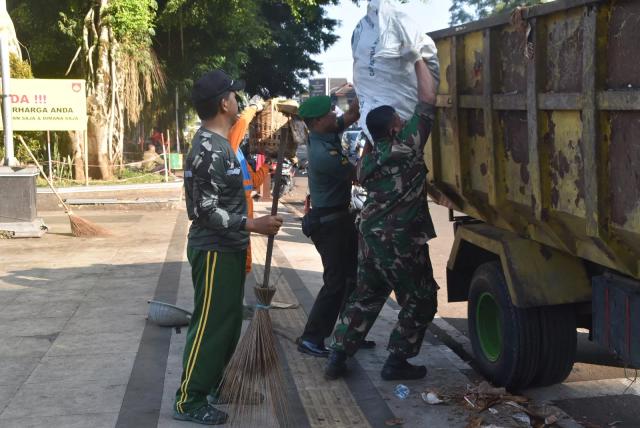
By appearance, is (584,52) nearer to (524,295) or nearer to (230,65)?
(524,295)

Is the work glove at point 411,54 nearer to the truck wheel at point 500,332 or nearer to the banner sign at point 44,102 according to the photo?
the truck wheel at point 500,332

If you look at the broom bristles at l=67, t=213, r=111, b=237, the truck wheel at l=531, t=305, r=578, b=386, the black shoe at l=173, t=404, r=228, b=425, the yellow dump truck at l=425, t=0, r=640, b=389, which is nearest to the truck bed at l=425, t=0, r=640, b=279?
Result: the yellow dump truck at l=425, t=0, r=640, b=389

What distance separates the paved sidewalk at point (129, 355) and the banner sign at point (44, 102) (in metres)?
5.73

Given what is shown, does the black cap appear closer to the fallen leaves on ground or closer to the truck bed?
the truck bed

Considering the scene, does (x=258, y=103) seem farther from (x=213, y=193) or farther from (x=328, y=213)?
(x=213, y=193)

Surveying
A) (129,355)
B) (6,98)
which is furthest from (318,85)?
A: (129,355)

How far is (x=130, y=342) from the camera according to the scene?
20.1 feet

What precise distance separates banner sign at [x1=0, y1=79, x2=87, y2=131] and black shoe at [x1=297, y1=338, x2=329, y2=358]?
10970 millimetres

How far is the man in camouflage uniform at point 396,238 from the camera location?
15.9ft

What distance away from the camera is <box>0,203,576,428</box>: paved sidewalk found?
466 cm

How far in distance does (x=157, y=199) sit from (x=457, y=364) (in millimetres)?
11023

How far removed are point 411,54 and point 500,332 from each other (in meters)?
1.83

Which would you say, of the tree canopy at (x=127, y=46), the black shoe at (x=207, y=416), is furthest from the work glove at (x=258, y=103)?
the tree canopy at (x=127, y=46)

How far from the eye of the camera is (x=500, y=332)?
16.8ft
